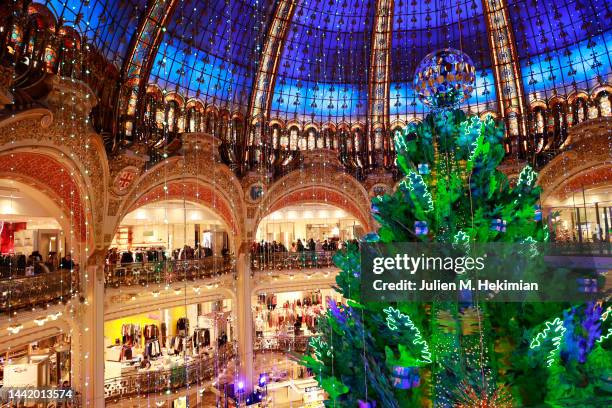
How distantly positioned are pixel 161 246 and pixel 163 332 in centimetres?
441

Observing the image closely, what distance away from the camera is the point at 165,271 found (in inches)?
596

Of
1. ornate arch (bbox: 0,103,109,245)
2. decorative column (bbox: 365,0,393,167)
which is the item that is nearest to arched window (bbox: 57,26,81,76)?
ornate arch (bbox: 0,103,109,245)

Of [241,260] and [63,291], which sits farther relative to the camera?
[241,260]

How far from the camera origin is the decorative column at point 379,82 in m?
19.7

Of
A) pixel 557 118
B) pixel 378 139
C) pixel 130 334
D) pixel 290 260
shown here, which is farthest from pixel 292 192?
pixel 557 118

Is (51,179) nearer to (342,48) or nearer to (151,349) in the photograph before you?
(151,349)

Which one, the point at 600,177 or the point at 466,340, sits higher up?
the point at 600,177

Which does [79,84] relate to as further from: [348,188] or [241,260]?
[348,188]

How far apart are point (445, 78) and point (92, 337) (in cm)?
1244

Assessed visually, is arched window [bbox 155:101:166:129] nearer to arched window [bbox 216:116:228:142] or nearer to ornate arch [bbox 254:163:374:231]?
arched window [bbox 216:116:228:142]

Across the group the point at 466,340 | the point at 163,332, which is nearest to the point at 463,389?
the point at 466,340

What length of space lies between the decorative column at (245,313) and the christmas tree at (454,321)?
15178 mm

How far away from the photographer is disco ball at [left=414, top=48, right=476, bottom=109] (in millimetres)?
3490

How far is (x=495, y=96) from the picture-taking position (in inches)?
800
